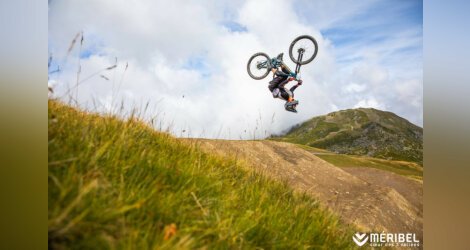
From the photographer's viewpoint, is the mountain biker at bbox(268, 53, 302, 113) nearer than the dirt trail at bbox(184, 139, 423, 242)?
No

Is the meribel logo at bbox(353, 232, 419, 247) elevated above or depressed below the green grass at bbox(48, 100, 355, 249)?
below

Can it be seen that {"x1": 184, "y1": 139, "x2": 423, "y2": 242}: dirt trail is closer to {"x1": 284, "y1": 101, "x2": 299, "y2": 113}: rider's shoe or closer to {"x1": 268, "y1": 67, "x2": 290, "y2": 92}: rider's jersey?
{"x1": 284, "y1": 101, "x2": 299, "y2": 113}: rider's shoe

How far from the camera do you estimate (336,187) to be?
613 cm

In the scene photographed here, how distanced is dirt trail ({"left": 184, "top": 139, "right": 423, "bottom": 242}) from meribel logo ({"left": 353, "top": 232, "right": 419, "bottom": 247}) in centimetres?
39

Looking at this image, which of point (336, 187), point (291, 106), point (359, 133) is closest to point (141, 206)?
point (336, 187)

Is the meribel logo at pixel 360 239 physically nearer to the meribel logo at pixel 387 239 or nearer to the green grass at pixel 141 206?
the meribel logo at pixel 387 239

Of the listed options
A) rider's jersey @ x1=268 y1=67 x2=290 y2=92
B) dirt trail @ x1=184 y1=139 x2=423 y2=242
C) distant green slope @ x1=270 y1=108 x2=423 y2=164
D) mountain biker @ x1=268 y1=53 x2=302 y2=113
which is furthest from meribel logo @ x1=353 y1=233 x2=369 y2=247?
distant green slope @ x1=270 y1=108 x2=423 y2=164

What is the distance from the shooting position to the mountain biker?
7754mm

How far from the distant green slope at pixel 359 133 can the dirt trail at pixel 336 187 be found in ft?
201

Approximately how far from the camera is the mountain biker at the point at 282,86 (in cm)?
775

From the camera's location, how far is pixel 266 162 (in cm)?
615

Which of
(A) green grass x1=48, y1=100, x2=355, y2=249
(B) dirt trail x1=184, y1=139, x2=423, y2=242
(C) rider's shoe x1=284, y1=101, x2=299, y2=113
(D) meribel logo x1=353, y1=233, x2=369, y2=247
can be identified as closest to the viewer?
(A) green grass x1=48, y1=100, x2=355, y2=249

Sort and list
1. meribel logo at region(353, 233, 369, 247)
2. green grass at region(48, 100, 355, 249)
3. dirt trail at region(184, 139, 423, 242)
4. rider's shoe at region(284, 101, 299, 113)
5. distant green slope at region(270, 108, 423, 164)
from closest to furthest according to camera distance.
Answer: green grass at region(48, 100, 355, 249) → meribel logo at region(353, 233, 369, 247) → dirt trail at region(184, 139, 423, 242) → rider's shoe at region(284, 101, 299, 113) → distant green slope at region(270, 108, 423, 164)

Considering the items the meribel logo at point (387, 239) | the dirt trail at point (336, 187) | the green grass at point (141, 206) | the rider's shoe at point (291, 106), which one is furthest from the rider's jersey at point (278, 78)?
the green grass at point (141, 206)
